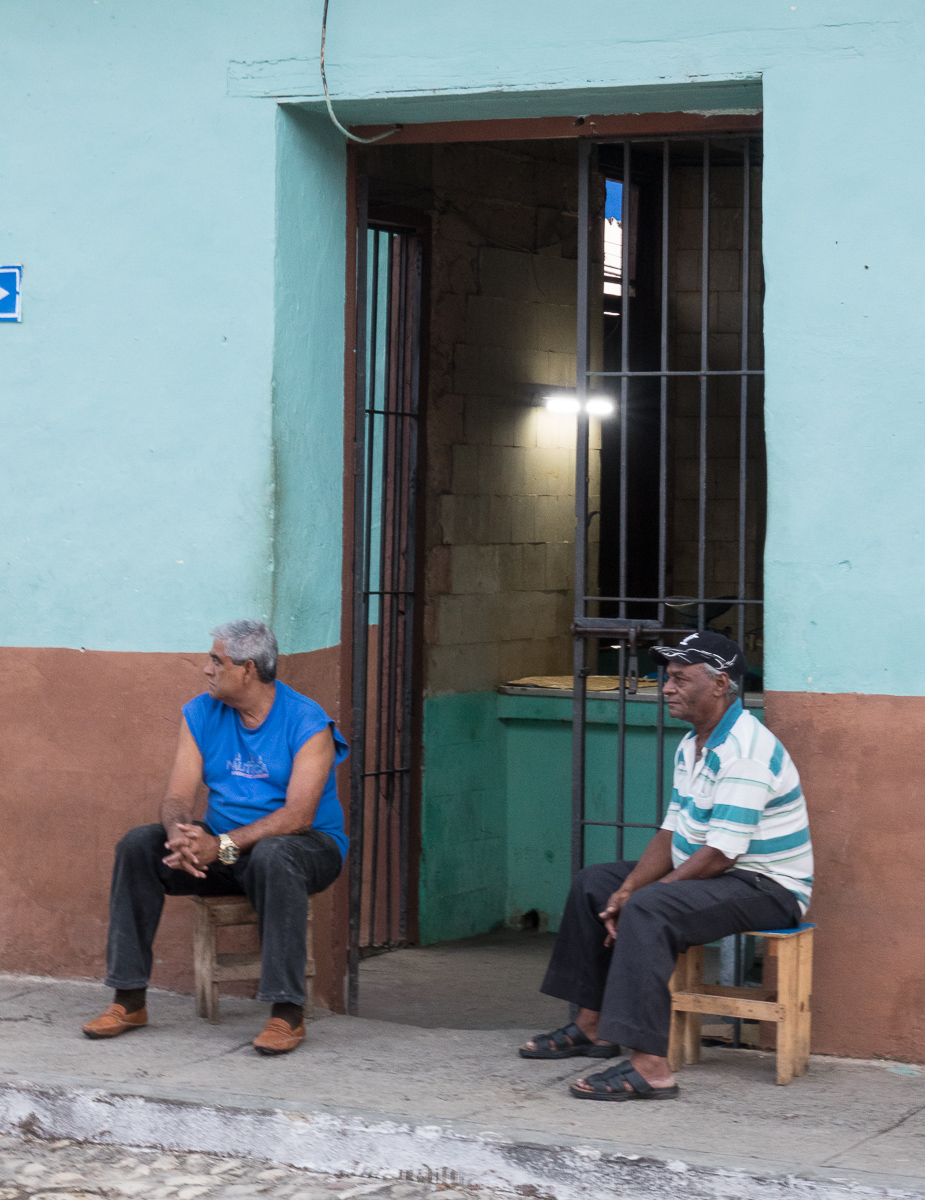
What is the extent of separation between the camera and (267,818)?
16.5 ft

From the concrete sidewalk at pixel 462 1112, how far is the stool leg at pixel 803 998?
0.06 meters

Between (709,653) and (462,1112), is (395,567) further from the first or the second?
(462,1112)

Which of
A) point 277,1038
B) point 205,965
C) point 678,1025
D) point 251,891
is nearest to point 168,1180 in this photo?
point 277,1038

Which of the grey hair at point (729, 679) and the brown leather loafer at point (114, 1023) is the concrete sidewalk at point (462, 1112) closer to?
the brown leather loafer at point (114, 1023)

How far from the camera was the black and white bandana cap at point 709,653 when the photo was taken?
4.65 metres

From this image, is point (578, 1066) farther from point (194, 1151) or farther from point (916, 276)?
point (916, 276)

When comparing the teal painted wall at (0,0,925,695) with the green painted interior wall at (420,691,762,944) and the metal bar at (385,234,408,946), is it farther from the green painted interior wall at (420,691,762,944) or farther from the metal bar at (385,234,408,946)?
the green painted interior wall at (420,691,762,944)

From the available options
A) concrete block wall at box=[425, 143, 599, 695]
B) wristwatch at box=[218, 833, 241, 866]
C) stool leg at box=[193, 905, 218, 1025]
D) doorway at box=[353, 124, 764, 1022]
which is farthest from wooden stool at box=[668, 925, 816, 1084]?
concrete block wall at box=[425, 143, 599, 695]

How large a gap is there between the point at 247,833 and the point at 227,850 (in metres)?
0.08

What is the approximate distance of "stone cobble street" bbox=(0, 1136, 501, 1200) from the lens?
4.09 metres

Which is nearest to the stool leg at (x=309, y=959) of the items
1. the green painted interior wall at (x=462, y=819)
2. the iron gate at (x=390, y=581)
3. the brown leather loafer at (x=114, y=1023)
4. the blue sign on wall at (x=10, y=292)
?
the brown leather loafer at (x=114, y=1023)

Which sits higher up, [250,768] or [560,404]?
[560,404]

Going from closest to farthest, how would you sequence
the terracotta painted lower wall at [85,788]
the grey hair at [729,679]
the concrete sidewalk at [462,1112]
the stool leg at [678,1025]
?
1. the concrete sidewalk at [462,1112]
2. the grey hair at [729,679]
3. the stool leg at [678,1025]
4. the terracotta painted lower wall at [85,788]

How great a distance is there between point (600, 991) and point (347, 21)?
3117 mm
